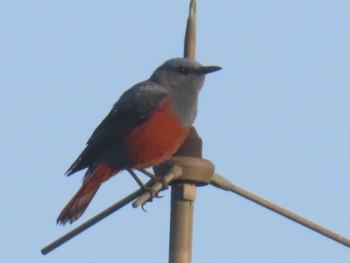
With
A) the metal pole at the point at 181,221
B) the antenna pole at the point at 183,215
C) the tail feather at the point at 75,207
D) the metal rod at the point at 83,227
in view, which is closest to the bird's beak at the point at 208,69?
the tail feather at the point at 75,207

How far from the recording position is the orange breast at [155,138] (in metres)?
6.69

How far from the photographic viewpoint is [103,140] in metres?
7.16

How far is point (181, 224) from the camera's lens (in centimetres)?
420

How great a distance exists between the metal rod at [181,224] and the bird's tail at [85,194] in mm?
2311

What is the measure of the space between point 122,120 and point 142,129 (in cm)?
30

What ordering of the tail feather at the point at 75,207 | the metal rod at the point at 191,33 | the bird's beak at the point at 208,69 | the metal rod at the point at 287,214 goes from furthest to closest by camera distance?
the bird's beak at the point at 208,69, the tail feather at the point at 75,207, the metal rod at the point at 191,33, the metal rod at the point at 287,214

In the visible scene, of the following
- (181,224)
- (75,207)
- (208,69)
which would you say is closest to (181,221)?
(181,224)

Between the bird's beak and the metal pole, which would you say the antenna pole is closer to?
the metal pole

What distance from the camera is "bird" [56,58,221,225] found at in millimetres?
6781

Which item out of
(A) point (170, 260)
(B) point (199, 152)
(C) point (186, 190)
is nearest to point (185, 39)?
(B) point (199, 152)

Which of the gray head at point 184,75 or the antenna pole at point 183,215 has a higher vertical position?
the gray head at point 184,75

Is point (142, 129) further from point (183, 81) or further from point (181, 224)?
point (181, 224)

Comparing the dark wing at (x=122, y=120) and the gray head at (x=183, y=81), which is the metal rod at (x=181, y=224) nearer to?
the gray head at (x=183, y=81)

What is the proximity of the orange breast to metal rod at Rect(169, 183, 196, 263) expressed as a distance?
2167mm
